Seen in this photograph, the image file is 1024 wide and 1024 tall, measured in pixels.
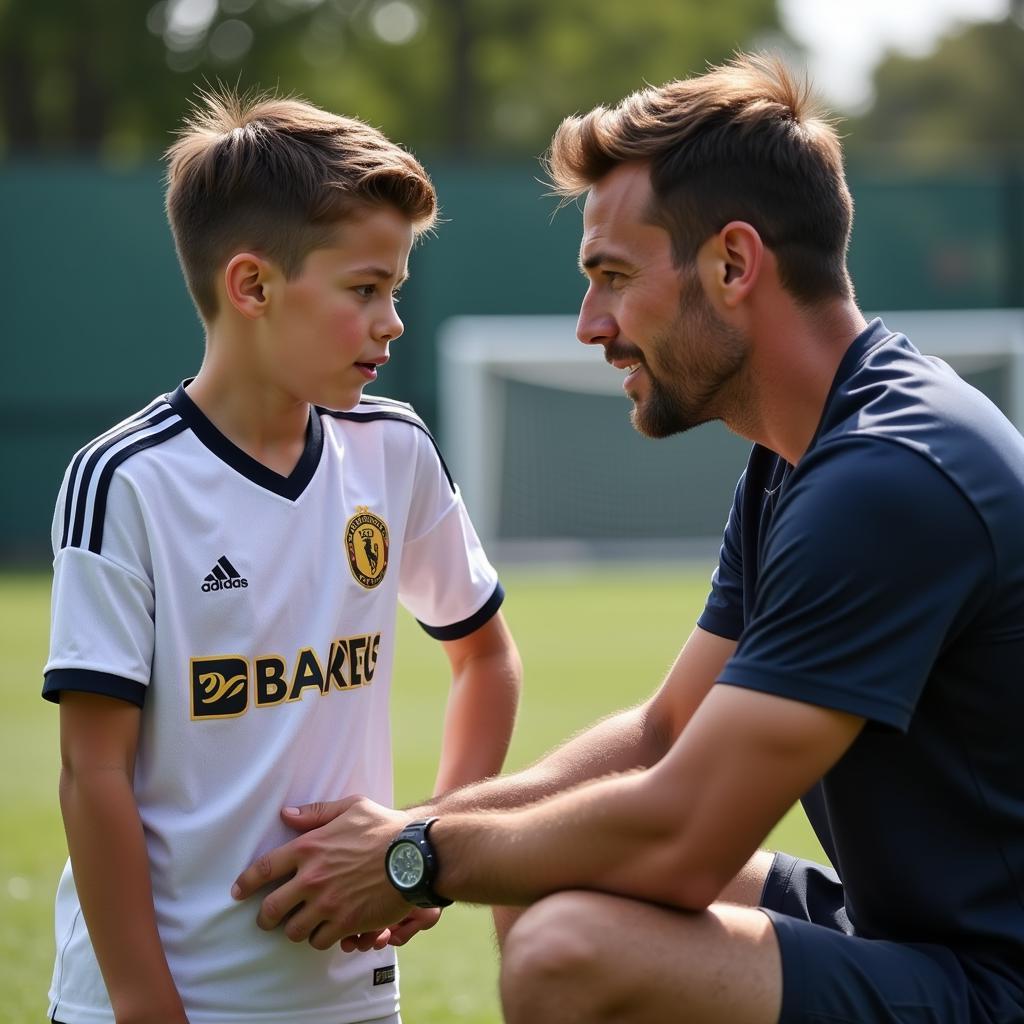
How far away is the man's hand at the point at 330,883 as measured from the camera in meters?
2.70

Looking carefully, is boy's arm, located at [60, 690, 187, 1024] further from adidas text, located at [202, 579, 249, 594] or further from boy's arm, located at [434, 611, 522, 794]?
boy's arm, located at [434, 611, 522, 794]

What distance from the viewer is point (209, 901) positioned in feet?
8.95

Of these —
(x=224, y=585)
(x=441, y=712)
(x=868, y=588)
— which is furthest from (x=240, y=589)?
(x=441, y=712)

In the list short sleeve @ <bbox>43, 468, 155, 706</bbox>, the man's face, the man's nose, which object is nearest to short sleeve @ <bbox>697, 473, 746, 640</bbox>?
the man's face

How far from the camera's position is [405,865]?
8.77 feet

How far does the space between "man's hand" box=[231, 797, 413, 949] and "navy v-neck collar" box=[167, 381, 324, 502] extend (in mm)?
592

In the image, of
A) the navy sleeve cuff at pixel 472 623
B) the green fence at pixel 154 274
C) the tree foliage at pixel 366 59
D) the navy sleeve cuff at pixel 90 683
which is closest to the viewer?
the navy sleeve cuff at pixel 90 683

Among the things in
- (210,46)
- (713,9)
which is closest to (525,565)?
(210,46)

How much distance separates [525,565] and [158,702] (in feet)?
45.6

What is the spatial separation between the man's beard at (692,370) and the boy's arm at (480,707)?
552 mm

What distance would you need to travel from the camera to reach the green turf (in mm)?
4195

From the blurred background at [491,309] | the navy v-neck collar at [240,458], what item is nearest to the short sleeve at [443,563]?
the navy v-neck collar at [240,458]

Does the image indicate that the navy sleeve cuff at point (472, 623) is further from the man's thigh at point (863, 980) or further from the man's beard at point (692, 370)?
the man's thigh at point (863, 980)

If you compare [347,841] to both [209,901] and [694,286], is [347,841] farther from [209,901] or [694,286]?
[694,286]
